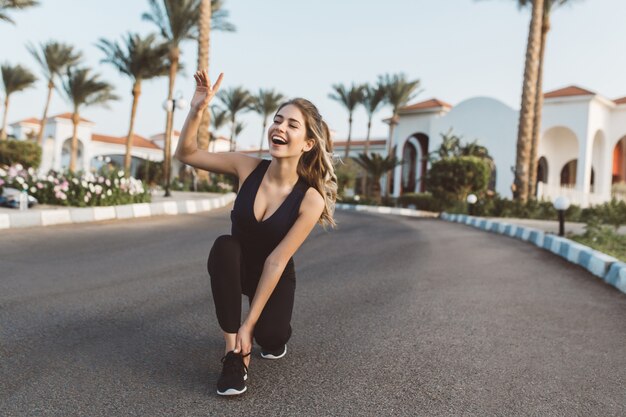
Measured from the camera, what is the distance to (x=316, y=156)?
2850 millimetres

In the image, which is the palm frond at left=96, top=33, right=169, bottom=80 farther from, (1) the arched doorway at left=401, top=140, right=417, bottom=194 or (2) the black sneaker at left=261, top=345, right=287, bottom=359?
(2) the black sneaker at left=261, top=345, right=287, bottom=359

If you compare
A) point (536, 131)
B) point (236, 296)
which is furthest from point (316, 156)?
point (536, 131)

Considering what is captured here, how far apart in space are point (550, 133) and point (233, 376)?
34360 mm

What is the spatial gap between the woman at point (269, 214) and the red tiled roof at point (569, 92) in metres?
30.2

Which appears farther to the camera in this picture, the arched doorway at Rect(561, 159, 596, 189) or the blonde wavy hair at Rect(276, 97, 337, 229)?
the arched doorway at Rect(561, 159, 596, 189)

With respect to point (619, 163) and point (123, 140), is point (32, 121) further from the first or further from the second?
point (619, 163)

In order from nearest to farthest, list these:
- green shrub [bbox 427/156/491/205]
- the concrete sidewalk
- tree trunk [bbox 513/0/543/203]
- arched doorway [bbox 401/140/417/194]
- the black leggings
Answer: the black leggings, the concrete sidewalk, tree trunk [bbox 513/0/543/203], green shrub [bbox 427/156/491/205], arched doorway [bbox 401/140/417/194]

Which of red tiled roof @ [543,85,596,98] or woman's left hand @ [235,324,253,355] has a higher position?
red tiled roof @ [543,85,596,98]

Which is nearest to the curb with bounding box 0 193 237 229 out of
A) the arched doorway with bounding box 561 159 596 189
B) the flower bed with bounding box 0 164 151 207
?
the flower bed with bounding box 0 164 151 207

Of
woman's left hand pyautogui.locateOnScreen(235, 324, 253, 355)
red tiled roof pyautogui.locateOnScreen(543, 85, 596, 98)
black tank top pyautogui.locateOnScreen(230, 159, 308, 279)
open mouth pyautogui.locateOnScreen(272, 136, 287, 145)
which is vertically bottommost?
woman's left hand pyautogui.locateOnScreen(235, 324, 253, 355)

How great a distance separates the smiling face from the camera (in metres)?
2.72

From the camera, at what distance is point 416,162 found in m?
41.0

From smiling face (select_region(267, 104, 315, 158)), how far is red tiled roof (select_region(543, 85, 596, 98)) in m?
30.2

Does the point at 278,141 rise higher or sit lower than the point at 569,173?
lower
